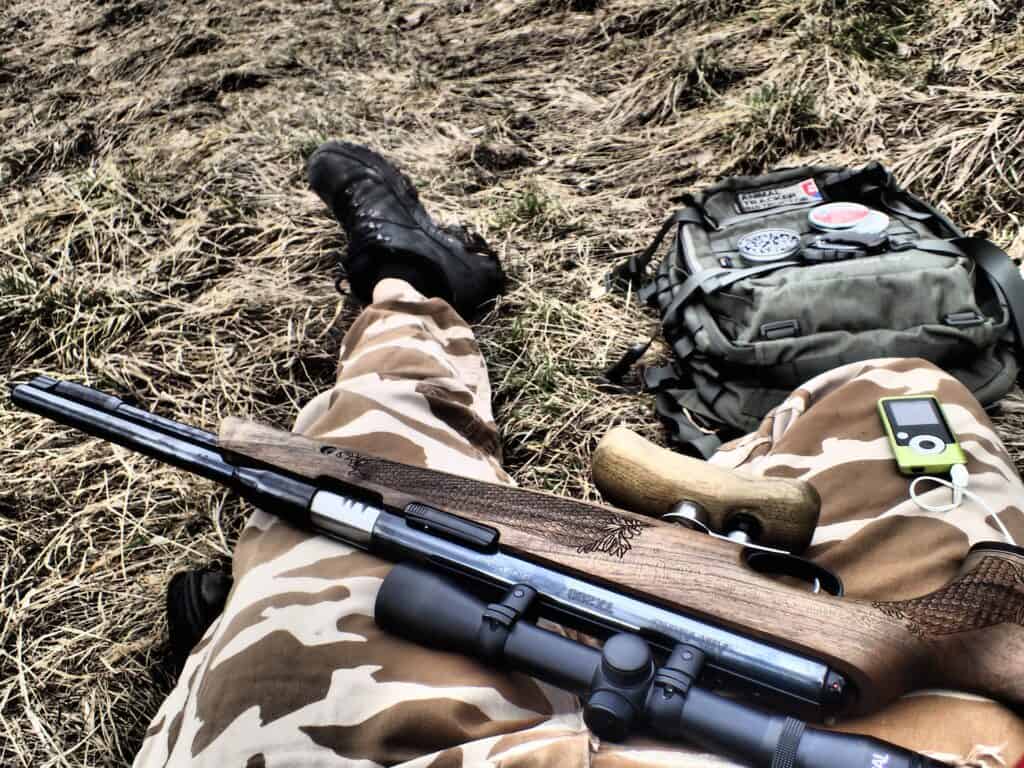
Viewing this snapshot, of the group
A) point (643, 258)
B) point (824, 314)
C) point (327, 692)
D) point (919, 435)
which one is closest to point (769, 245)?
point (824, 314)

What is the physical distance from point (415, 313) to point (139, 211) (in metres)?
1.71

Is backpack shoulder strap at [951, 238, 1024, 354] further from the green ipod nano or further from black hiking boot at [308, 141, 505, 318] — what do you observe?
black hiking boot at [308, 141, 505, 318]

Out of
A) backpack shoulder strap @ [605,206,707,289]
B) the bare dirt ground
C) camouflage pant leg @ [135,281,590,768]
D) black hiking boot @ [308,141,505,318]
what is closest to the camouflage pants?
camouflage pant leg @ [135,281,590,768]

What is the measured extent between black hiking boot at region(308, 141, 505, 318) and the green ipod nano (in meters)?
1.57

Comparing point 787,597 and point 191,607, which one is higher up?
point 787,597

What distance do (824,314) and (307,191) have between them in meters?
2.38

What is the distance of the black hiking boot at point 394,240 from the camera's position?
9.29ft

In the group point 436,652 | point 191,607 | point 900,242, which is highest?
point 900,242

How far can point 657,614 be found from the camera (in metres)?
1.37

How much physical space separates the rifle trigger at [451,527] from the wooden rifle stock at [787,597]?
0.03 m

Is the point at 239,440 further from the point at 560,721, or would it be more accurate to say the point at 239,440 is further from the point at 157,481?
the point at 560,721

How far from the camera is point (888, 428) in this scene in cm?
171

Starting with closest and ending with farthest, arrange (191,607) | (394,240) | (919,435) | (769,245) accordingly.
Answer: (919,435)
(191,607)
(769,245)
(394,240)

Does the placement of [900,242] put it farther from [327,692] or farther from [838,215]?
[327,692]
